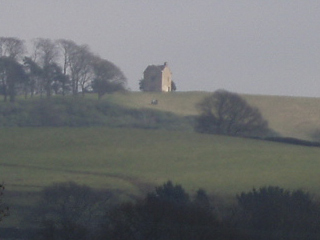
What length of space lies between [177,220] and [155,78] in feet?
223

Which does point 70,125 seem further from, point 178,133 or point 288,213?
point 288,213

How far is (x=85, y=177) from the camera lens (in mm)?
30234

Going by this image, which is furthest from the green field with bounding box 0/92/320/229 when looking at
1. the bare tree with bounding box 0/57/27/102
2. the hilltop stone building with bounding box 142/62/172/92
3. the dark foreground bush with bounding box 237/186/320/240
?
the hilltop stone building with bounding box 142/62/172/92

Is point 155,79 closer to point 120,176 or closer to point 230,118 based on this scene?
point 230,118

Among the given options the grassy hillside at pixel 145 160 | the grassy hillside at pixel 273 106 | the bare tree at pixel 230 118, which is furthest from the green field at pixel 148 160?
the bare tree at pixel 230 118

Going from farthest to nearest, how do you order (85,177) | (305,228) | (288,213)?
1. (85,177)
2. (288,213)
3. (305,228)

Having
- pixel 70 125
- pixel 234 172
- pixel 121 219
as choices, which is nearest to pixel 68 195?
pixel 121 219

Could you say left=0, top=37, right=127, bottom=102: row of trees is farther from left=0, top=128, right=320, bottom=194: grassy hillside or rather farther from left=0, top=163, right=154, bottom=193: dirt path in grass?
left=0, top=163, right=154, bottom=193: dirt path in grass

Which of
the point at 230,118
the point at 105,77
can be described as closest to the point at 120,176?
the point at 230,118

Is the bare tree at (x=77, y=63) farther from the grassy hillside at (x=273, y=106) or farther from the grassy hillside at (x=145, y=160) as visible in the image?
the grassy hillside at (x=145, y=160)

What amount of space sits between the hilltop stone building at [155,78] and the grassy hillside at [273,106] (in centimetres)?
423

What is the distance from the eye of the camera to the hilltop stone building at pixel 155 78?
7838 centimetres

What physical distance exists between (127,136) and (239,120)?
39.0ft

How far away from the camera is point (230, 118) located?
2158 inches
